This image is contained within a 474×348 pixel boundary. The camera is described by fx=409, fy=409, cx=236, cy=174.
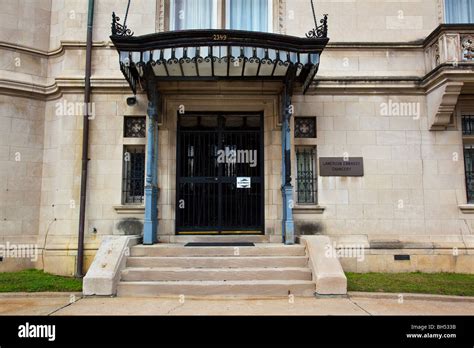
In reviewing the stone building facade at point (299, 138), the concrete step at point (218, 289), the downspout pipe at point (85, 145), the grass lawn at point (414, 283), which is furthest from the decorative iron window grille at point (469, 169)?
the downspout pipe at point (85, 145)

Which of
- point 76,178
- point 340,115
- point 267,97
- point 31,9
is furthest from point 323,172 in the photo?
point 31,9

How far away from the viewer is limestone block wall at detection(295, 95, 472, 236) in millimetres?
10070

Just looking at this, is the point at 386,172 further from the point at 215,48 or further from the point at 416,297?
the point at 215,48

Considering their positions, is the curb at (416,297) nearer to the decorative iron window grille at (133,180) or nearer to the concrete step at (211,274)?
the concrete step at (211,274)

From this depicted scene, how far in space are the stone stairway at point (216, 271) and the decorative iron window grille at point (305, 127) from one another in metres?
3.05

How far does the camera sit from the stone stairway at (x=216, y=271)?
753 centimetres

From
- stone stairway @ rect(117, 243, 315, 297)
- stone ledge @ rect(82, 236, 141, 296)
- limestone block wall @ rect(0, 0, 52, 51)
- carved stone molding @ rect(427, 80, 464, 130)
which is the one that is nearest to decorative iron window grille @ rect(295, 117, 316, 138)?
carved stone molding @ rect(427, 80, 464, 130)

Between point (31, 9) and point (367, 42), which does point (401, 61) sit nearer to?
point (367, 42)

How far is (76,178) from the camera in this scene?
1004cm

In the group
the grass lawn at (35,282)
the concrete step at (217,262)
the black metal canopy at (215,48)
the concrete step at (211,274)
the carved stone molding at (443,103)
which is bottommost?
the grass lawn at (35,282)

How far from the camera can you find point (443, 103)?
9.80 m

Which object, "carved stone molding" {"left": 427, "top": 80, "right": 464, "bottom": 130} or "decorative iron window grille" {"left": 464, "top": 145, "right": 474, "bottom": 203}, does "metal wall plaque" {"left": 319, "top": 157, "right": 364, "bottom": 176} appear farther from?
"decorative iron window grille" {"left": 464, "top": 145, "right": 474, "bottom": 203}

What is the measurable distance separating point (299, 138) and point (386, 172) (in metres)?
2.32

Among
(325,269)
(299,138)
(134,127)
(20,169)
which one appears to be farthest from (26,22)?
(325,269)
